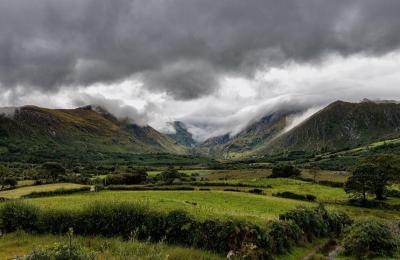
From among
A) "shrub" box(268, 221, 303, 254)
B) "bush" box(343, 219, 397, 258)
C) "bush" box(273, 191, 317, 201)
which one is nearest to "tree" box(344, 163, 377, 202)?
"bush" box(273, 191, 317, 201)

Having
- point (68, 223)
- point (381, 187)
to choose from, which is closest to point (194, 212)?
point (68, 223)

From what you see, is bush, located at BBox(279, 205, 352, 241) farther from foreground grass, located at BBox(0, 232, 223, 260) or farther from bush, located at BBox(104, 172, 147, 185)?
bush, located at BBox(104, 172, 147, 185)

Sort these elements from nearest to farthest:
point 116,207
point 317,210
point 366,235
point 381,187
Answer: point 366,235 → point 116,207 → point 317,210 → point 381,187

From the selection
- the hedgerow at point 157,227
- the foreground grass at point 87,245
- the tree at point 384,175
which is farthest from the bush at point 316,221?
the tree at point 384,175

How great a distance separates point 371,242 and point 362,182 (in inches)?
2467

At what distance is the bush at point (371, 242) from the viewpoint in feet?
115

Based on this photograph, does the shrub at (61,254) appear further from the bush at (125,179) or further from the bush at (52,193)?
the bush at (125,179)

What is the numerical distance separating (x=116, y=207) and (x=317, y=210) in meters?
31.5

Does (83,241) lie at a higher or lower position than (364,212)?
higher

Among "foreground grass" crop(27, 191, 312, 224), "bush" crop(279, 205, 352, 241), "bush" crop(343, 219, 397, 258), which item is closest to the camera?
"bush" crop(343, 219, 397, 258)

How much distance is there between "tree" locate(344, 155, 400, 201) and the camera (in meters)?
92.1

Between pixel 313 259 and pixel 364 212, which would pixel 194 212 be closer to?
pixel 313 259

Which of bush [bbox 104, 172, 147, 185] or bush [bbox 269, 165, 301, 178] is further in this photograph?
bush [bbox 269, 165, 301, 178]

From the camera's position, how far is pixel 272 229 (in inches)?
1446
